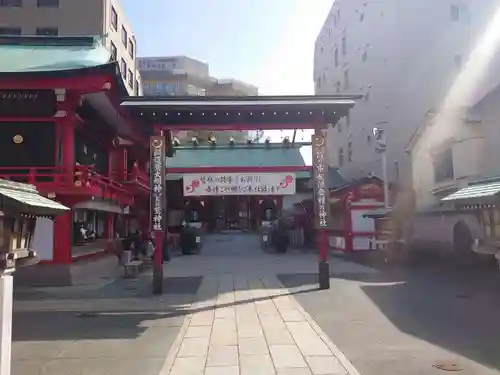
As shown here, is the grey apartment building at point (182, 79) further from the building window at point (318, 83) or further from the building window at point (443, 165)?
the building window at point (443, 165)

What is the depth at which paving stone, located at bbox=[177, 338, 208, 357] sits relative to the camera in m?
7.57

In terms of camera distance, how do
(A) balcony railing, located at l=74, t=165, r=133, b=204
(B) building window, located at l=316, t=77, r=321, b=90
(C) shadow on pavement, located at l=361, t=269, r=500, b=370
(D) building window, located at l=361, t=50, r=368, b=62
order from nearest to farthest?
(C) shadow on pavement, located at l=361, t=269, r=500, b=370 < (A) balcony railing, located at l=74, t=165, r=133, b=204 < (D) building window, located at l=361, t=50, r=368, b=62 < (B) building window, located at l=316, t=77, r=321, b=90

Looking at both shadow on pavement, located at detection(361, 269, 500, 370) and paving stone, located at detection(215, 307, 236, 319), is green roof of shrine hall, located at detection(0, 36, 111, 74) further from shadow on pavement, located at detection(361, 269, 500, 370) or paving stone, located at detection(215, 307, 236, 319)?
shadow on pavement, located at detection(361, 269, 500, 370)

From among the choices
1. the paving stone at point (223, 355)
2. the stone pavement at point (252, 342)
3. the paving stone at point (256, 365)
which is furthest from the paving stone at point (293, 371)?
the paving stone at point (223, 355)

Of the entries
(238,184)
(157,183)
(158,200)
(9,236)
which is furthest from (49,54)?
(9,236)

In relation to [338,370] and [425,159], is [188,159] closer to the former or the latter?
[425,159]

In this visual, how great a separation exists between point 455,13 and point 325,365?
100ft

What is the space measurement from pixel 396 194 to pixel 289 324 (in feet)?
63.1

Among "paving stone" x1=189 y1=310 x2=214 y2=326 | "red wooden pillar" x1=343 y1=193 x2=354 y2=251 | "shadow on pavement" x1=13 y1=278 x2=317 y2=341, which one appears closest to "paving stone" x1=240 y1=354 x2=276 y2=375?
"paving stone" x1=189 y1=310 x2=214 y2=326

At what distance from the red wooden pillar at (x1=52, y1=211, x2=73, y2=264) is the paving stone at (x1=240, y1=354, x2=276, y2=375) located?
982cm

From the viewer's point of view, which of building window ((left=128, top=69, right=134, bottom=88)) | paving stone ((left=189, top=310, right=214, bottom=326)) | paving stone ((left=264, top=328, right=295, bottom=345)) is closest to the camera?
paving stone ((left=264, top=328, right=295, bottom=345))

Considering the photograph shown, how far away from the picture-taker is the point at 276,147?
3303 centimetres

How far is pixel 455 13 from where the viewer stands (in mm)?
30938

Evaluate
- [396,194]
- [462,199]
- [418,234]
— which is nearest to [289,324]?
[462,199]
